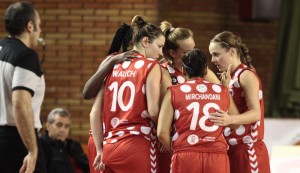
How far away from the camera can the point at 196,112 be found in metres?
5.36

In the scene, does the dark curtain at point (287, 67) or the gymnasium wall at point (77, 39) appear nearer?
the gymnasium wall at point (77, 39)

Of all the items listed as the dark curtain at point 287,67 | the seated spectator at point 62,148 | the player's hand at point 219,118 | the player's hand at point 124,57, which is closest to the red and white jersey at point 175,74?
the player's hand at point 124,57

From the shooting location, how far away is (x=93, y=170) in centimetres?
588

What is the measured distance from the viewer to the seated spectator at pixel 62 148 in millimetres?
8039

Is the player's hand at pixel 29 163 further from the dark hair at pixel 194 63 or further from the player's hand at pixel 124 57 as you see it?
the dark hair at pixel 194 63

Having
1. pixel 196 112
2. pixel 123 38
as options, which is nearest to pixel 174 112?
pixel 196 112

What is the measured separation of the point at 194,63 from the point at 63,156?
2.99 metres

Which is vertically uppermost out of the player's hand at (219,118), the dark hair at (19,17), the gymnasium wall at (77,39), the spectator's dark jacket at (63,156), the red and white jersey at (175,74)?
the dark hair at (19,17)

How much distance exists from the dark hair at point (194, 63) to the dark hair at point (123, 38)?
0.54 metres

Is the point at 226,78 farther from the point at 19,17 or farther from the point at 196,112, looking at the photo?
the point at 19,17

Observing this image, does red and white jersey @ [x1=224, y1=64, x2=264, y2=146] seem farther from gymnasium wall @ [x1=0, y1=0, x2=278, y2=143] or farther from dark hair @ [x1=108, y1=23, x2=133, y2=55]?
gymnasium wall @ [x1=0, y1=0, x2=278, y2=143]

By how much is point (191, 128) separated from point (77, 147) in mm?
3158

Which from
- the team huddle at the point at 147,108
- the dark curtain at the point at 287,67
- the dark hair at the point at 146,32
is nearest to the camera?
the team huddle at the point at 147,108

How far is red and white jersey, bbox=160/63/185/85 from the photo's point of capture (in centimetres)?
599
